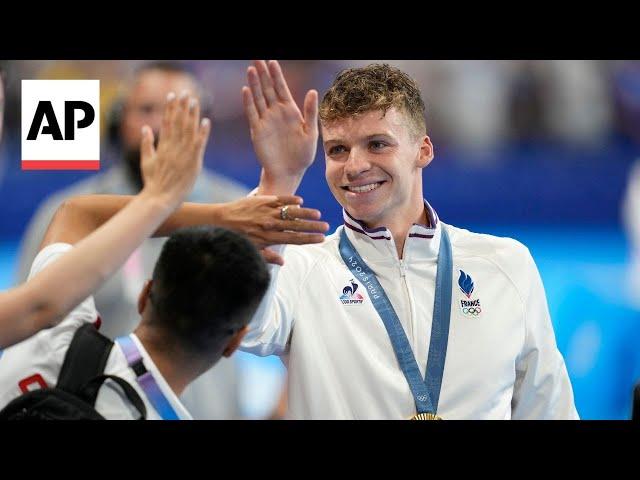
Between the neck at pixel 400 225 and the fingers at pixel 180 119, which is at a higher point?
the fingers at pixel 180 119

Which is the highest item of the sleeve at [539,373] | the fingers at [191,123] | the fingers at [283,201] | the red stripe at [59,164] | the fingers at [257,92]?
the fingers at [257,92]

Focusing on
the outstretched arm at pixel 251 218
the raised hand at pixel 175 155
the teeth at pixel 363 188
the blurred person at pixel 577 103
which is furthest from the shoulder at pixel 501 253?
the raised hand at pixel 175 155

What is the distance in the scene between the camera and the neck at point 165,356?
7.92ft

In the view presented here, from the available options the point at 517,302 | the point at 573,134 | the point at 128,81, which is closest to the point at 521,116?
the point at 573,134

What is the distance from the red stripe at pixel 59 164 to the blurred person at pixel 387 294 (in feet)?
3.21

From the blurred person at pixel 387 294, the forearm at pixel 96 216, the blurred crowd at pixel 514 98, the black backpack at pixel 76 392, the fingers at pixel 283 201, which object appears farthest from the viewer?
the blurred crowd at pixel 514 98

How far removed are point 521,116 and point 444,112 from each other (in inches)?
14.4

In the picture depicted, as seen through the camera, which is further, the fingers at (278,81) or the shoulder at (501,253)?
the shoulder at (501,253)

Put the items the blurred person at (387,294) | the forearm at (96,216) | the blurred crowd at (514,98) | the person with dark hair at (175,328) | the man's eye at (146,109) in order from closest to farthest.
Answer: the person with dark hair at (175,328) → the forearm at (96,216) → the blurred person at (387,294) → the man's eye at (146,109) → the blurred crowd at (514,98)

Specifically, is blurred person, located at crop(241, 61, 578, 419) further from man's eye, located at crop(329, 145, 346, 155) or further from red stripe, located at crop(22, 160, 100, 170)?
red stripe, located at crop(22, 160, 100, 170)

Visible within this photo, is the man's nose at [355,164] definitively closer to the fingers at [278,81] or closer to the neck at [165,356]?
the fingers at [278,81]

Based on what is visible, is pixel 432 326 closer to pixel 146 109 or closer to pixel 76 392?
pixel 76 392

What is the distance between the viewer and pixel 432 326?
10.2ft
